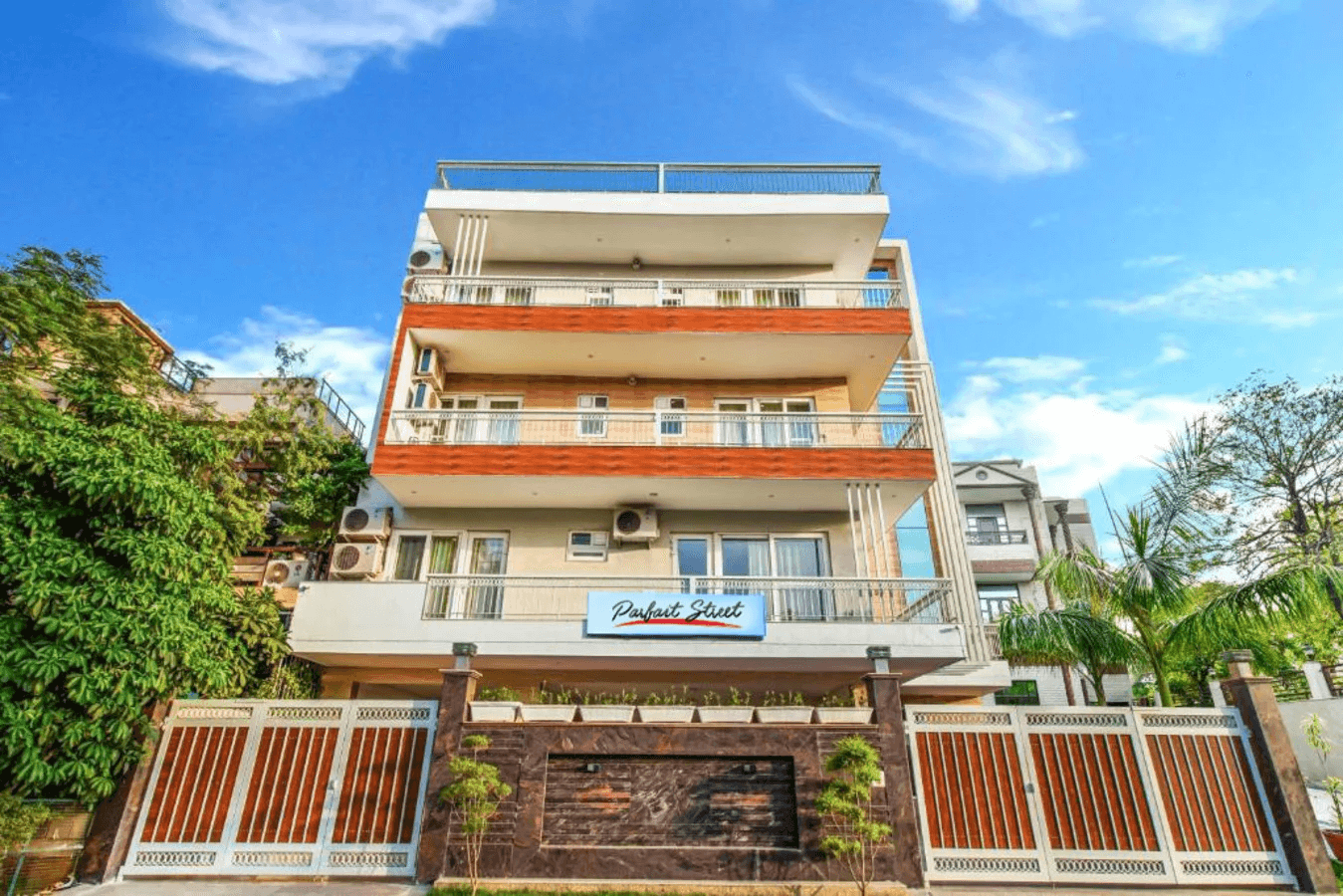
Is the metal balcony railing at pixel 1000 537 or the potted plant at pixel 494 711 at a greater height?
the metal balcony railing at pixel 1000 537

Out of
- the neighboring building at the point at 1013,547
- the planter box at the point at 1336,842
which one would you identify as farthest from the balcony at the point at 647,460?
the neighboring building at the point at 1013,547

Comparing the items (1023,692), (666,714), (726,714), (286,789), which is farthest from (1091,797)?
(1023,692)

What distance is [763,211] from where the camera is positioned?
1420 cm

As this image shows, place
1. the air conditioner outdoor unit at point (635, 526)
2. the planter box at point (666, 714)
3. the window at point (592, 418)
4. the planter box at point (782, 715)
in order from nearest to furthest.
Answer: the planter box at point (782, 715) < the planter box at point (666, 714) < the air conditioner outdoor unit at point (635, 526) < the window at point (592, 418)

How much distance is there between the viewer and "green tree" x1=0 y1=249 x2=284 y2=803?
270 inches

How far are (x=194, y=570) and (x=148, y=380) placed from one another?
136 inches

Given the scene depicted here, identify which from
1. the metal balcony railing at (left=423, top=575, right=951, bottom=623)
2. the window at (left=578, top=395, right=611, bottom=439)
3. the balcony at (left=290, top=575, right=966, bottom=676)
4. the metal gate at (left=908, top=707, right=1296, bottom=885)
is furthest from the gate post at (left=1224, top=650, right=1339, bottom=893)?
the window at (left=578, top=395, right=611, bottom=439)

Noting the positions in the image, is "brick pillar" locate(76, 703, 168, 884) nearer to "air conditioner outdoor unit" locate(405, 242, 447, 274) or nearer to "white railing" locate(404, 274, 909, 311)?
"white railing" locate(404, 274, 909, 311)

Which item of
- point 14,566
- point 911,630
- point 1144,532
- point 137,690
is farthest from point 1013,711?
point 14,566

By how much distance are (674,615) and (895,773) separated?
402 cm

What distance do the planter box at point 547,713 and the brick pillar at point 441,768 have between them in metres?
0.70

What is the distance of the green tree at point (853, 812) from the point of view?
21.7 feet

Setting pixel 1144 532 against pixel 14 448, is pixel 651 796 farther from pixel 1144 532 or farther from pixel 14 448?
pixel 1144 532

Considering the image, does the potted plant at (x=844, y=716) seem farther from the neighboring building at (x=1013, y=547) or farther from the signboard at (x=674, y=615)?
the neighboring building at (x=1013, y=547)
